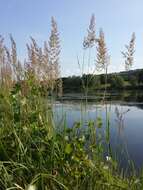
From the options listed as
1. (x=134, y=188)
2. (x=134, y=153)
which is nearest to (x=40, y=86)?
(x=134, y=188)

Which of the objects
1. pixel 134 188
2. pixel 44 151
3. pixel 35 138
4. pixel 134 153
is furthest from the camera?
pixel 134 153

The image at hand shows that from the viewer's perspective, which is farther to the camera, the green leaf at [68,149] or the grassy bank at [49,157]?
the green leaf at [68,149]

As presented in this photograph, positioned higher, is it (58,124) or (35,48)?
(35,48)

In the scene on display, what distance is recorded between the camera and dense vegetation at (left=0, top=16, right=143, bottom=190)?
8.32 feet

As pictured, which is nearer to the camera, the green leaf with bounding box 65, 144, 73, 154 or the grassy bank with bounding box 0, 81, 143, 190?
the grassy bank with bounding box 0, 81, 143, 190

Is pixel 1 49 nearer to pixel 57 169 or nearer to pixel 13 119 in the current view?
pixel 13 119

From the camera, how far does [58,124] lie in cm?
348

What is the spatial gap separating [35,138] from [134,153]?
25.2 ft

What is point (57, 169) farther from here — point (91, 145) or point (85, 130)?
point (85, 130)

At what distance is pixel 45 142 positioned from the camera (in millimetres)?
2756

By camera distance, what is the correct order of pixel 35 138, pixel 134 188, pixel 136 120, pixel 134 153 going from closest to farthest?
pixel 134 188 → pixel 35 138 → pixel 134 153 → pixel 136 120

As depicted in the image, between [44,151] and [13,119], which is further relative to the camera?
[13,119]

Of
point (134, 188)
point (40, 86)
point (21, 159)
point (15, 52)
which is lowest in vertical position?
point (134, 188)

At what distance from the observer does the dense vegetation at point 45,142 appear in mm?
2537
